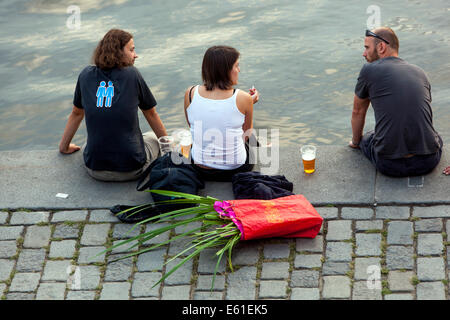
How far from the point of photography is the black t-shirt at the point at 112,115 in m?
5.79

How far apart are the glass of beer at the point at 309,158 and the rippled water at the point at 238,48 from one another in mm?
1779

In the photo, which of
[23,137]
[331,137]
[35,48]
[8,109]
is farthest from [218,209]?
[35,48]

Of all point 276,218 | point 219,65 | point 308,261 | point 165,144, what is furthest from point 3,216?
point 308,261

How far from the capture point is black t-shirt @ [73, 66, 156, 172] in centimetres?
579

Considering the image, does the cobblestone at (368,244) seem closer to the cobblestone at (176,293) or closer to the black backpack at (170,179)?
the cobblestone at (176,293)

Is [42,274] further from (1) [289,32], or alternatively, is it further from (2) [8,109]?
(1) [289,32]

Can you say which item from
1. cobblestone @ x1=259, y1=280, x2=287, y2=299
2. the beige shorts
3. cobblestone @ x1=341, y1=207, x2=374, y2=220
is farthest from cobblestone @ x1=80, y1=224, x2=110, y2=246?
cobblestone @ x1=341, y1=207, x2=374, y2=220

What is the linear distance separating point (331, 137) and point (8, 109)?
4.61 metres

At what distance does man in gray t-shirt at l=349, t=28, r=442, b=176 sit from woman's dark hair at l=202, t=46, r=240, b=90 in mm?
1259

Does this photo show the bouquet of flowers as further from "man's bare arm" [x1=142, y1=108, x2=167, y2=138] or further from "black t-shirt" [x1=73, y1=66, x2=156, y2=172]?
"man's bare arm" [x1=142, y1=108, x2=167, y2=138]

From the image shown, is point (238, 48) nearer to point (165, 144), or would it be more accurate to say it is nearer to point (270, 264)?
point (165, 144)

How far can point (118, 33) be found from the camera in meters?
5.82
